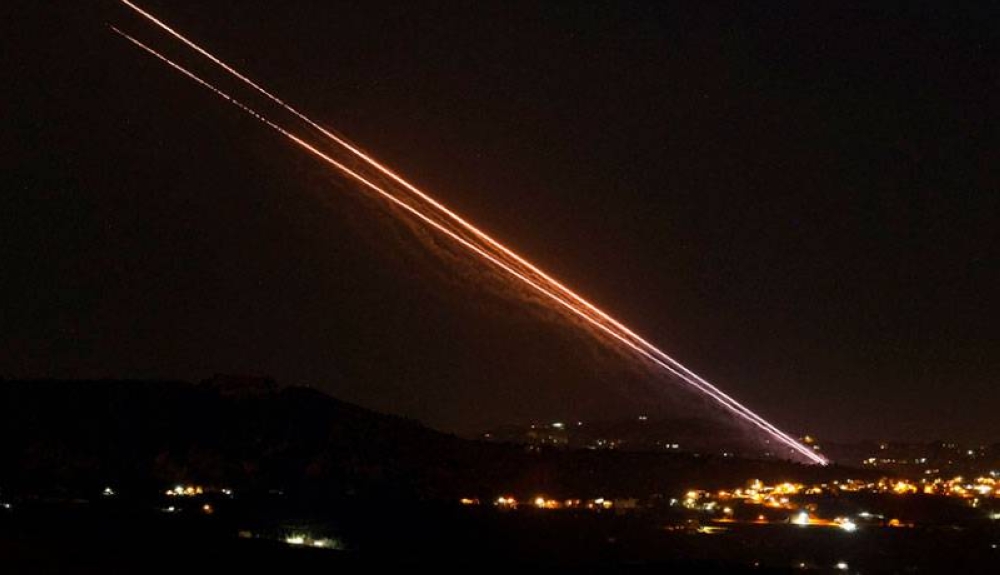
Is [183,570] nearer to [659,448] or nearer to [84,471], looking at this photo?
[84,471]

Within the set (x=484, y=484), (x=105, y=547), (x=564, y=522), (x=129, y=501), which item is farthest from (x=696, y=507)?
(x=105, y=547)

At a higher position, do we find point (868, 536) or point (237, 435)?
point (237, 435)

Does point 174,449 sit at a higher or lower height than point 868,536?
higher

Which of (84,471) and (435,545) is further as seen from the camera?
(84,471)

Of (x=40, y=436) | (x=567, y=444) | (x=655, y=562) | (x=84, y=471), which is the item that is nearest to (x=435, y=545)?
(x=655, y=562)

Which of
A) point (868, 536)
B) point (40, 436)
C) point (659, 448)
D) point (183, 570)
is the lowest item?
point (183, 570)

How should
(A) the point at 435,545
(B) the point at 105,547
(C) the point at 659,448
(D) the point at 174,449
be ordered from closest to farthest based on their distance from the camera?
(B) the point at 105,547
(A) the point at 435,545
(D) the point at 174,449
(C) the point at 659,448

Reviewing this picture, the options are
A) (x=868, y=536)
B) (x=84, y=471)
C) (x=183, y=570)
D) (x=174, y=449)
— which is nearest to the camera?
(x=183, y=570)

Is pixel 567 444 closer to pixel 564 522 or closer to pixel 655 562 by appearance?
pixel 564 522

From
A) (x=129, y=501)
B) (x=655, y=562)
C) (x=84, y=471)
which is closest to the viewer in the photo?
(x=655, y=562)
